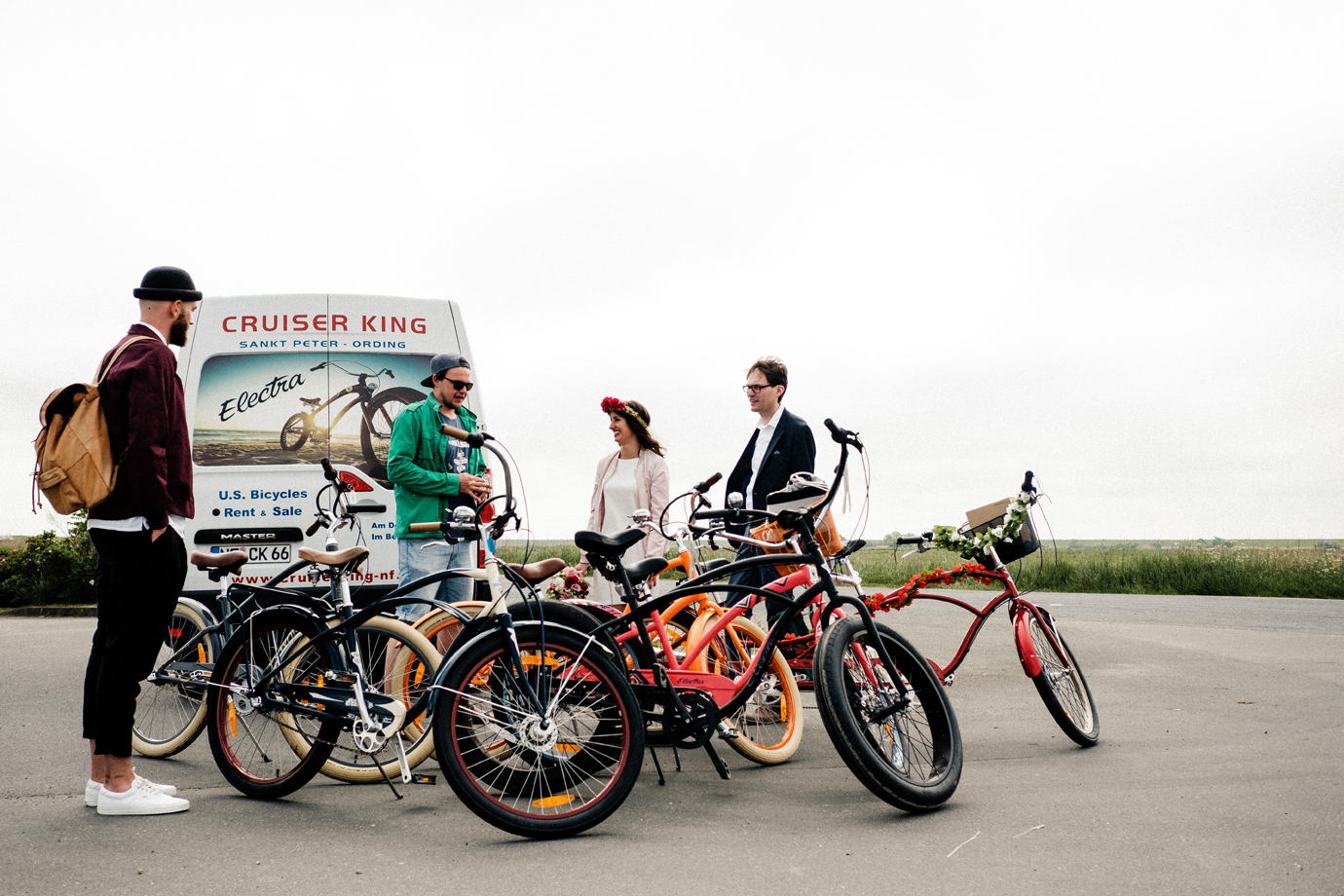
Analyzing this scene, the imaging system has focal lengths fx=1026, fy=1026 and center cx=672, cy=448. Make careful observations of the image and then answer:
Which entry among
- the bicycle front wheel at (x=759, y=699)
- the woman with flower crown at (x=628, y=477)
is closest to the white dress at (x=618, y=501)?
the woman with flower crown at (x=628, y=477)

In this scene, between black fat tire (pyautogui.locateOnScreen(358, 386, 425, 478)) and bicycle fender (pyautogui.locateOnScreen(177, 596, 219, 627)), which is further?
black fat tire (pyautogui.locateOnScreen(358, 386, 425, 478))

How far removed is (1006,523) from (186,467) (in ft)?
12.9

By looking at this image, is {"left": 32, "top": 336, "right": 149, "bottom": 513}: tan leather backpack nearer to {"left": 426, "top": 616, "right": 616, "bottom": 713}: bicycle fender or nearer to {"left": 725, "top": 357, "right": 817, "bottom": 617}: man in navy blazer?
{"left": 426, "top": 616, "right": 616, "bottom": 713}: bicycle fender

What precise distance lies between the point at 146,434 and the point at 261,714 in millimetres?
1257

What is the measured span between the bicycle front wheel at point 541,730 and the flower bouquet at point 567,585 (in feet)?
5.15

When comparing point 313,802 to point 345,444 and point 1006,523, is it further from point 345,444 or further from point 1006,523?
point 1006,523

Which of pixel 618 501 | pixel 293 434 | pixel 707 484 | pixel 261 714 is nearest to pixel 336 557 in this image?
pixel 261 714

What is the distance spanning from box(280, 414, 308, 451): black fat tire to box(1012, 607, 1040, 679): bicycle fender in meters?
4.17

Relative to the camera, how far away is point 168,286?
428 centimetres

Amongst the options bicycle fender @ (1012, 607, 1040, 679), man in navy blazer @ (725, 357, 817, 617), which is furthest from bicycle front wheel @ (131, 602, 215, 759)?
bicycle fender @ (1012, 607, 1040, 679)

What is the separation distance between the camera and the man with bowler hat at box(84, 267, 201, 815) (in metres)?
3.93

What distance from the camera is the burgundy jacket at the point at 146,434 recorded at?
391 cm

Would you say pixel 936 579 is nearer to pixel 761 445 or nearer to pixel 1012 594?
pixel 1012 594

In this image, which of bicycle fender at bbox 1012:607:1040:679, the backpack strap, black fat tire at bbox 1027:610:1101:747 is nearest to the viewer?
the backpack strap
